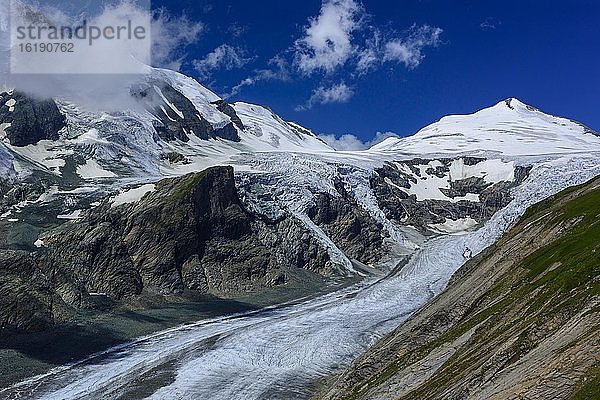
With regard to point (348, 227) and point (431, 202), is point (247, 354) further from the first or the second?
point (431, 202)

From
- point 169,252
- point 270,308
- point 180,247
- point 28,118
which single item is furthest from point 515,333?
point 28,118

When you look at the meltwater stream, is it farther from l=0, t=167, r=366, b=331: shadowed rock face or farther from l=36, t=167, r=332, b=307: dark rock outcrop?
l=36, t=167, r=332, b=307: dark rock outcrop

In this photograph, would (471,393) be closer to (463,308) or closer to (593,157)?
(463,308)

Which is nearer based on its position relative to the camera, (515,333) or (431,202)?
(515,333)

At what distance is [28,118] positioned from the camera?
561 feet

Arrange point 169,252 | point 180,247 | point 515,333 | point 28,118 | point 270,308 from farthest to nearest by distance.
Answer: point 28,118, point 180,247, point 169,252, point 270,308, point 515,333

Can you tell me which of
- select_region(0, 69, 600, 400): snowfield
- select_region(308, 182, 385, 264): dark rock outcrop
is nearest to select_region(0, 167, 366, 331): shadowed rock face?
select_region(0, 69, 600, 400): snowfield

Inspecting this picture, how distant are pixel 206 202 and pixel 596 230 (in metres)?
87.0

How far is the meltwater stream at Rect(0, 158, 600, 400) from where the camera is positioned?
5703 centimetres

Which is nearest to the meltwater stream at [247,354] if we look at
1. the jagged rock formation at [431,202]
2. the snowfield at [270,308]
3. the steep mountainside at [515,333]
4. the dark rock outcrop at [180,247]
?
the snowfield at [270,308]

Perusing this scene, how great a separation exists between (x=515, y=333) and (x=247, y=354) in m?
42.0

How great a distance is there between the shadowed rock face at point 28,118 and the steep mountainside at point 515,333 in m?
145

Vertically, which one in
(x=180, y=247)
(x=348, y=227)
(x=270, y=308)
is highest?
(x=348, y=227)

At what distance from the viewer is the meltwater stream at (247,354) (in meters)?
57.0
